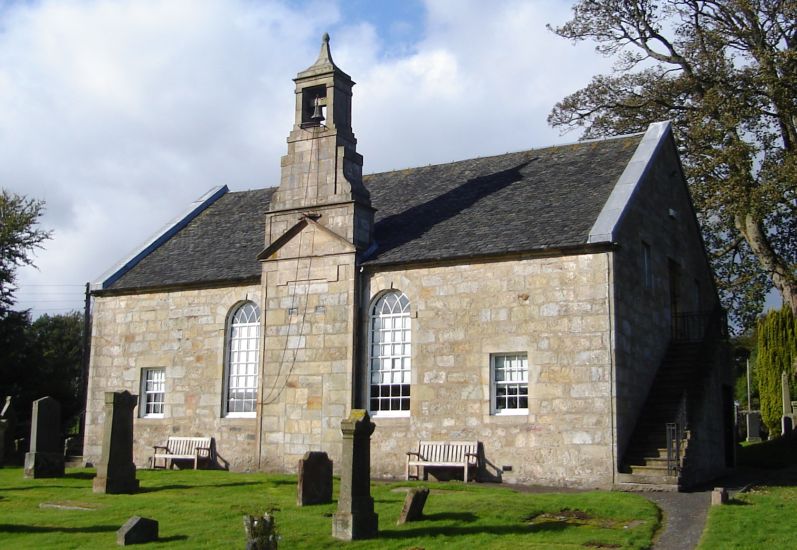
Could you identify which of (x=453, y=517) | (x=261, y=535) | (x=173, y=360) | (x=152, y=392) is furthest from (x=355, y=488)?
(x=152, y=392)

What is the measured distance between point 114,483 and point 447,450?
25.2ft

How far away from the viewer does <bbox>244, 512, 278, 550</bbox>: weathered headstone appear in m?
12.6

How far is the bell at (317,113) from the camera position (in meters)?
26.4

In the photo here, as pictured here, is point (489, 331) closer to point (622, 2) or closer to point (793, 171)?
point (793, 171)

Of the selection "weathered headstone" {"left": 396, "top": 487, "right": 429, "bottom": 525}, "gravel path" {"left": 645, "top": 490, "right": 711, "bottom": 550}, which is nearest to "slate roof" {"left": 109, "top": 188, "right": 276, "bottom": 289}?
"weathered headstone" {"left": 396, "top": 487, "right": 429, "bottom": 525}

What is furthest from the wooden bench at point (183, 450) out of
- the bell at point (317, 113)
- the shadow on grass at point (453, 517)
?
the shadow on grass at point (453, 517)

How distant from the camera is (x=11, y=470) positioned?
85.7 feet

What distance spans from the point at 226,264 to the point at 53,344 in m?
35.9

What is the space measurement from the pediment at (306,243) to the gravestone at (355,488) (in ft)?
32.4

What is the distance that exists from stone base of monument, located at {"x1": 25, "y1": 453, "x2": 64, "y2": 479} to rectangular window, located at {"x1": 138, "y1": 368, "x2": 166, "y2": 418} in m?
4.18

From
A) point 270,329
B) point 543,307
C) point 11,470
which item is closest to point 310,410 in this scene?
point 270,329

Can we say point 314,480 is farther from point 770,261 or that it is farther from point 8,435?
point 770,261

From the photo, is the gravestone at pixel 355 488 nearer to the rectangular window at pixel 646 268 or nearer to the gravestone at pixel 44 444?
the rectangular window at pixel 646 268

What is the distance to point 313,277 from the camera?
993 inches
